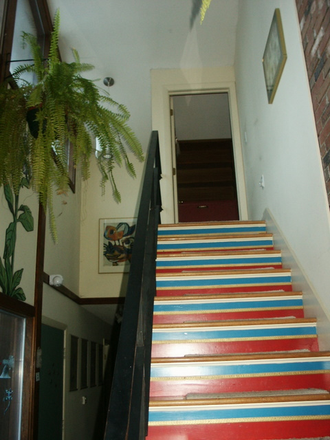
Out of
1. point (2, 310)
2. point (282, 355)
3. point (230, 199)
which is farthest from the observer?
point (230, 199)

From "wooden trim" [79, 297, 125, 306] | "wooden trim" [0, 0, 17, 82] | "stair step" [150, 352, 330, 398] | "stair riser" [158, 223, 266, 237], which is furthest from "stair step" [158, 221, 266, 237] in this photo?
"wooden trim" [79, 297, 125, 306]

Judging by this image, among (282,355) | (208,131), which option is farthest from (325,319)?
(208,131)

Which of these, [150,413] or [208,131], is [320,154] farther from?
[208,131]

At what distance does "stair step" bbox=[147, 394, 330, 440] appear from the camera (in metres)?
1.93

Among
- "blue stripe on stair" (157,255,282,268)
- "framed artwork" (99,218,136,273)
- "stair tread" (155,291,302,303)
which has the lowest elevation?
"stair tread" (155,291,302,303)

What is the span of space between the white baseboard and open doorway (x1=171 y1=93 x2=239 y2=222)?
→ 8.04 ft

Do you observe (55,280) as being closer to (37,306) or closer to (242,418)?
(37,306)

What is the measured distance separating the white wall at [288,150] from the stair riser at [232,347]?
0.29 m

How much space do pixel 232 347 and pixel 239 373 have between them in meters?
0.25

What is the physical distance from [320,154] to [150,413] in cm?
168

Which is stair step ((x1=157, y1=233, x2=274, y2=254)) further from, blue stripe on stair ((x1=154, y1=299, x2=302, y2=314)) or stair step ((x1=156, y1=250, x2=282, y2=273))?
blue stripe on stair ((x1=154, y1=299, x2=302, y2=314))

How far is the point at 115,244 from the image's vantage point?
6.75 m

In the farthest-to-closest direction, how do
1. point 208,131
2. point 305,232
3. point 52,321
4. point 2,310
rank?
point 208,131 → point 52,321 → point 2,310 → point 305,232

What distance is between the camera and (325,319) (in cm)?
235
